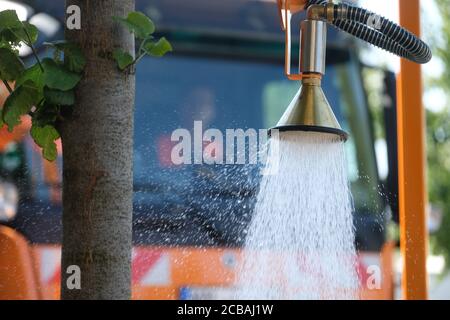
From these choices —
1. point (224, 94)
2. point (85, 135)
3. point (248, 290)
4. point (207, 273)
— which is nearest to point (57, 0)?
point (224, 94)

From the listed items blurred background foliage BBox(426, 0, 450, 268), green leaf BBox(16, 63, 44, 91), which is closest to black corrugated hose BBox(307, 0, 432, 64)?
green leaf BBox(16, 63, 44, 91)

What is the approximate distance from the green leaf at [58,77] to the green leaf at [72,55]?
0.4 inches

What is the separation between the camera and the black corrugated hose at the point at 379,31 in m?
1.64

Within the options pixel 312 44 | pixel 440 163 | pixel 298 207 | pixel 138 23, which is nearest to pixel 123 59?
pixel 138 23

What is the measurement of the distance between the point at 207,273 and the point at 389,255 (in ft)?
3.24

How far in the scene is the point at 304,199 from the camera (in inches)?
70.3

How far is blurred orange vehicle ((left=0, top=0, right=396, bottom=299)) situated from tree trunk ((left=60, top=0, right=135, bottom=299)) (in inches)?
49.8

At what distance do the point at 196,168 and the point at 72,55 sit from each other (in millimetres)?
1605

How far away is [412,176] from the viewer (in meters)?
2.49

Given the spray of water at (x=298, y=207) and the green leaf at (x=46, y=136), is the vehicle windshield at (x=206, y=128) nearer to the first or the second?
the spray of water at (x=298, y=207)

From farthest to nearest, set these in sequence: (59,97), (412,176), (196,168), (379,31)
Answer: (196,168), (412,176), (379,31), (59,97)

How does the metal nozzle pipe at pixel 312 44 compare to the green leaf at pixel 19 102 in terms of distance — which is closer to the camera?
the green leaf at pixel 19 102

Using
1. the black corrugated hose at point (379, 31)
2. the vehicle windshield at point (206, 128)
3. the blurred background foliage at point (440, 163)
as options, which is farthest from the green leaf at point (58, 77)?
the blurred background foliage at point (440, 163)

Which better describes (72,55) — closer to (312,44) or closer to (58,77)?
(58,77)
